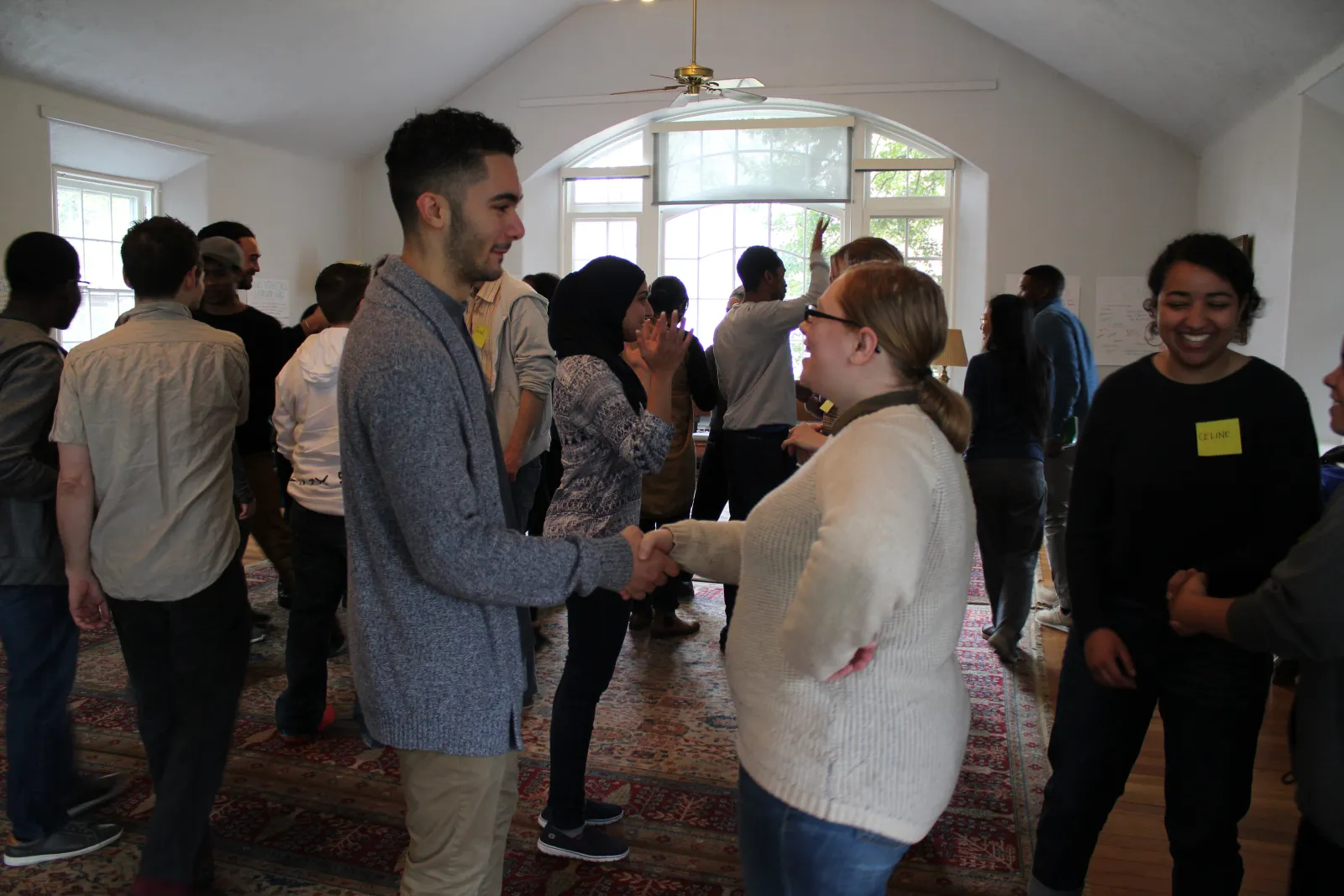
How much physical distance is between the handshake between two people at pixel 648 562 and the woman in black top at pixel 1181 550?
889mm

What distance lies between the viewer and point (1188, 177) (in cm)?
714

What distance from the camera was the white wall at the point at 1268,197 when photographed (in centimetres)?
505

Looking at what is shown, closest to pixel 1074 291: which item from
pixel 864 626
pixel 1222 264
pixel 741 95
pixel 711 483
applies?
pixel 741 95

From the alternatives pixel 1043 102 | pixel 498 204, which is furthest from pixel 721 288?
pixel 498 204

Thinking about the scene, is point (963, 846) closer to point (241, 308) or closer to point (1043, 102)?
point (241, 308)

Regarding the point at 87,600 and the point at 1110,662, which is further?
the point at 87,600

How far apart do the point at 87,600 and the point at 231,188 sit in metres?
6.04

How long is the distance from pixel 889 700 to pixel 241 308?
3.14m

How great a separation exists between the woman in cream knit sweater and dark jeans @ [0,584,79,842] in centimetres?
179

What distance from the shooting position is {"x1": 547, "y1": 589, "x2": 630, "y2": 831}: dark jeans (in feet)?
6.82

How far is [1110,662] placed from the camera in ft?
5.63

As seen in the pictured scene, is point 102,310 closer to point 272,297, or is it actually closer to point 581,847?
point 272,297

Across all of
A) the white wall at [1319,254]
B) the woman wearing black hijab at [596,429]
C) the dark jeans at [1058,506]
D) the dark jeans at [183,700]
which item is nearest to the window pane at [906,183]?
the white wall at [1319,254]

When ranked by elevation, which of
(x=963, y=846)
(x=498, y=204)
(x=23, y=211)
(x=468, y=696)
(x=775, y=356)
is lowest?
(x=963, y=846)
